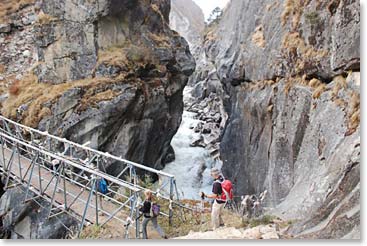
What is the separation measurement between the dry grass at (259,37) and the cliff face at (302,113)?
6cm

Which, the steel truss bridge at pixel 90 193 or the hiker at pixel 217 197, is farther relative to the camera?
the steel truss bridge at pixel 90 193

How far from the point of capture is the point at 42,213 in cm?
998

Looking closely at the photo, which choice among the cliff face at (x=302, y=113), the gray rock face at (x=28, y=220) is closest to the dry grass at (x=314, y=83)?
the cliff face at (x=302, y=113)

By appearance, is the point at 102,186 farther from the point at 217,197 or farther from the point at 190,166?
the point at 190,166

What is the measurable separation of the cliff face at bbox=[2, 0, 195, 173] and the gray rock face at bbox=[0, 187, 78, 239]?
502cm

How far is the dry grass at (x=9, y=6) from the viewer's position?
1753 cm

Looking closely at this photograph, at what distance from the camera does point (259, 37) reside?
17.4m

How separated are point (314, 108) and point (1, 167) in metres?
9.00

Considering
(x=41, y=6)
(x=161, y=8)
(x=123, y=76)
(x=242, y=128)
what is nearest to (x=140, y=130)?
(x=123, y=76)

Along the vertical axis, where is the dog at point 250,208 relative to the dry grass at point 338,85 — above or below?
below

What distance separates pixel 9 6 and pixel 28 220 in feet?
38.4

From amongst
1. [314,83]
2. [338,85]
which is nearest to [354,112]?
[338,85]

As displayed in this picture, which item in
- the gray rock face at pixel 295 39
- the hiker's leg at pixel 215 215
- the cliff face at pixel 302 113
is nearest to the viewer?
the cliff face at pixel 302 113

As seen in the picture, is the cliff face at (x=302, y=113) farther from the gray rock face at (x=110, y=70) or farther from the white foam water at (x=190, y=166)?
the gray rock face at (x=110, y=70)
